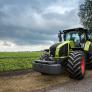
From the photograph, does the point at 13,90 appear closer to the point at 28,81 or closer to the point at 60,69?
the point at 28,81

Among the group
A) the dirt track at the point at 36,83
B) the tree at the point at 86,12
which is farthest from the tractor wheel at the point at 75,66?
the tree at the point at 86,12

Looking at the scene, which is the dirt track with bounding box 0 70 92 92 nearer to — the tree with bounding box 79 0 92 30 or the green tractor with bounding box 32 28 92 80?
the green tractor with bounding box 32 28 92 80

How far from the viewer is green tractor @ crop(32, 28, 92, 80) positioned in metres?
12.3

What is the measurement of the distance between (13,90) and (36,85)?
132 cm

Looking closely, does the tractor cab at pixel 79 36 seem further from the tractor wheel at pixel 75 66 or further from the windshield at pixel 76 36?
the tractor wheel at pixel 75 66

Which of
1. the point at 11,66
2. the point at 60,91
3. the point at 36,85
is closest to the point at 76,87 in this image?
the point at 60,91

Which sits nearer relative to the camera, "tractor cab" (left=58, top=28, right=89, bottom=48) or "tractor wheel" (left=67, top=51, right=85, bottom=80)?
"tractor wheel" (left=67, top=51, right=85, bottom=80)

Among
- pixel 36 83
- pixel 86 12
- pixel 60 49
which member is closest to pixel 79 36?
pixel 60 49

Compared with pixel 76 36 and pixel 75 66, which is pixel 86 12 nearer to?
pixel 76 36

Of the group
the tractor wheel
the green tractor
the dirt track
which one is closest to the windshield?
the green tractor

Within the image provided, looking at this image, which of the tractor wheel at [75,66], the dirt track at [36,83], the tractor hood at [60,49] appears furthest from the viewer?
the tractor hood at [60,49]

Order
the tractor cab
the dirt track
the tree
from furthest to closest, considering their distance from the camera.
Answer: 1. the tree
2. the tractor cab
3. the dirt track

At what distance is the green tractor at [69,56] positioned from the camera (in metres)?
12.3

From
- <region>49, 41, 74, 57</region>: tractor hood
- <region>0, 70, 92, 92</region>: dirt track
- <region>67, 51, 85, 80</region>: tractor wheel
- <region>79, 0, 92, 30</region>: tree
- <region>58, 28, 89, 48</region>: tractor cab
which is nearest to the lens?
<region>0, 70, 92, 92</region>: dirt track
